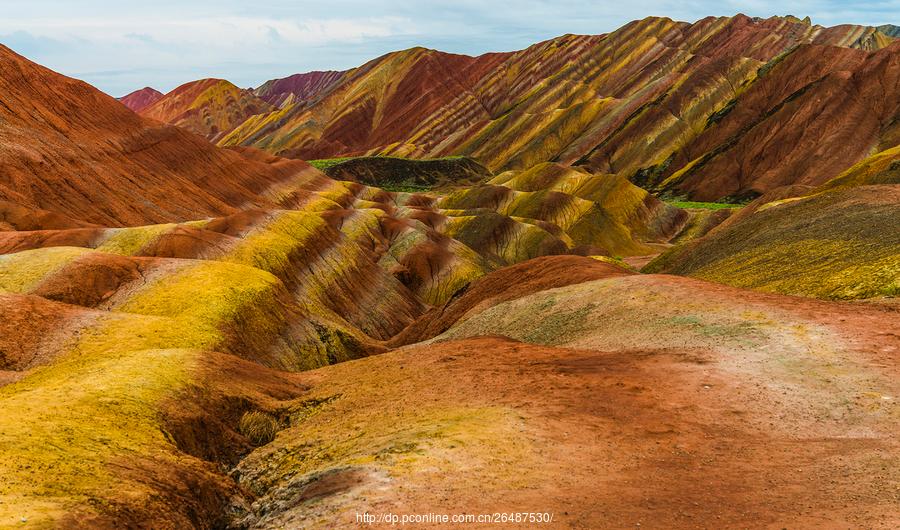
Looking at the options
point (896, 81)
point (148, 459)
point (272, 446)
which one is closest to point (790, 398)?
point (272, 446)

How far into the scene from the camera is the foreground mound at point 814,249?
3641 cm

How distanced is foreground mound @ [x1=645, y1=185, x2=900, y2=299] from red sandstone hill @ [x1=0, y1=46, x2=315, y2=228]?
65.7m

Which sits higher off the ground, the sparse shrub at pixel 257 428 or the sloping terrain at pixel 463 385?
the sloping terrain at pixel 463 385

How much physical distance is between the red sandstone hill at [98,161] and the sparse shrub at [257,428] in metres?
56.5

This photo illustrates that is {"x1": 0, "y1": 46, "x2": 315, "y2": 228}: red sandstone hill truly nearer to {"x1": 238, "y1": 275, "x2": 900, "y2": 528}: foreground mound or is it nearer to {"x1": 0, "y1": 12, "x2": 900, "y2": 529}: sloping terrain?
{"x1": 0, "y1": 12, "x2": 900, "y2": 529}: sloping terrain

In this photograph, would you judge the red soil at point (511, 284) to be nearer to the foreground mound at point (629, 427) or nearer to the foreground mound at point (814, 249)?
the foreground mound at point (814, 249)

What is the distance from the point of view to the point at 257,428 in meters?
24.4

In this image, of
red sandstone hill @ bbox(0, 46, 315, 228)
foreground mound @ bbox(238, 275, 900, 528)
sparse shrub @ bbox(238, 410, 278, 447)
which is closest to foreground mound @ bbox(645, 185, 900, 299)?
foreground mound @ bbox(238, 275, 900, 528)

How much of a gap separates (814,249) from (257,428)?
128ft

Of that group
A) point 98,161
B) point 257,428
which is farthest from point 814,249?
point 98,161

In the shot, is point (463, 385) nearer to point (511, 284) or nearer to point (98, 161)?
point (511, 284)

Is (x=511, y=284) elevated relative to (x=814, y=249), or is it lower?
lower

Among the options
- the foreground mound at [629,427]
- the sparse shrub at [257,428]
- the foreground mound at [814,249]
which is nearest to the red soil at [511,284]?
the foreground mound at [814,249]

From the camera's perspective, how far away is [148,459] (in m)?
19.0
